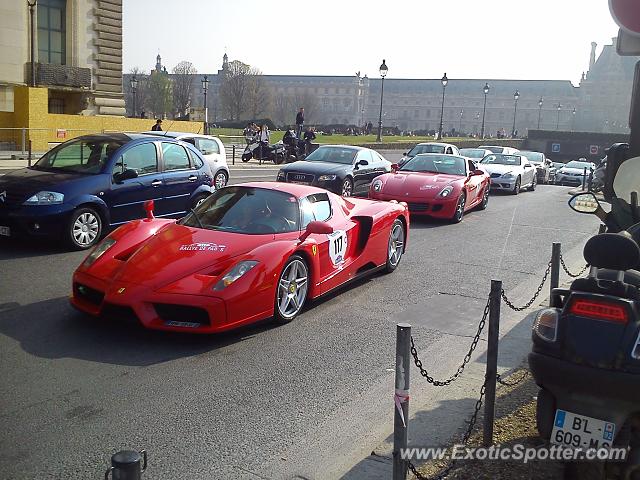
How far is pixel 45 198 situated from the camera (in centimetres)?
916

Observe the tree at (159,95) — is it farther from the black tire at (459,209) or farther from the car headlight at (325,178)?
the black tire at (459,209)

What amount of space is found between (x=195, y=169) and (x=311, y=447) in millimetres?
8094

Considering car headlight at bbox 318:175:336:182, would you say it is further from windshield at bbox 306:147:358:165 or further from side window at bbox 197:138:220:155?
side window at bbox 197:138:220:155

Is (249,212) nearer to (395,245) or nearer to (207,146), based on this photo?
(395,245)

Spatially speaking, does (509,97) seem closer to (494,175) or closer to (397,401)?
(494,175)

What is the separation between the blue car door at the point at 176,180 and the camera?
1087cm

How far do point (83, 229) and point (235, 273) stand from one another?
4.56 meters

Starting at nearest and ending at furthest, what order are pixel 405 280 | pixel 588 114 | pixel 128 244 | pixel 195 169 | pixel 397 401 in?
1. pixel 397 401
2. pixel 128 244
3. pixel 405 280
4. pixel 195 169
5. pixel 588 114

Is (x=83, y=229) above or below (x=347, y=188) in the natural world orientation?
below

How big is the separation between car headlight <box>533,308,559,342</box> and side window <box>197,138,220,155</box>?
14.3 metres

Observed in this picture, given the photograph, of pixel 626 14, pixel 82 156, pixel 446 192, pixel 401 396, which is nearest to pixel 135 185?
pixel 82 156

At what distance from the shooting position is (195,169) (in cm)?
1155

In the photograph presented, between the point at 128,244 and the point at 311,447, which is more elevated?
the point at 128,244

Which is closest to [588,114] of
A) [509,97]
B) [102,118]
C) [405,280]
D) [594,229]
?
[509,97]
